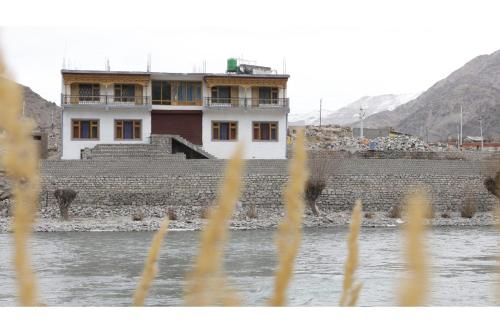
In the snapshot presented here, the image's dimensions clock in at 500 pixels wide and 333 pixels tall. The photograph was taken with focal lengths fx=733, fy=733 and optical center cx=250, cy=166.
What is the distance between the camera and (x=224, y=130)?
25.4m

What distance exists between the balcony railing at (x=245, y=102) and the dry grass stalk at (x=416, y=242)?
24.2m

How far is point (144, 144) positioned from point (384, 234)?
1037 cm

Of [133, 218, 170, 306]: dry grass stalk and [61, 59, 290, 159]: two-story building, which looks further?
[61, 59, 290, 159]: two-story building

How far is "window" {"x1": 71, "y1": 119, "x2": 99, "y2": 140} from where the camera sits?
24344mm

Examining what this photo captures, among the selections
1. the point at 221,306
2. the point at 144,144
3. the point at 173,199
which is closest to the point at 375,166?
the point at 173,199

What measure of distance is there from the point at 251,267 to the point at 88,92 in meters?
15.1

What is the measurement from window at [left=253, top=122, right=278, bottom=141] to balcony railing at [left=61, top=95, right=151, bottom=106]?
12.3ft

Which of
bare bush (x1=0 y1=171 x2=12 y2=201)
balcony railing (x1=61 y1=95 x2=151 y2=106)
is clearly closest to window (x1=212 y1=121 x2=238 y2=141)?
balcony railing (x1=61 y1=95 x2=151 y2=106)

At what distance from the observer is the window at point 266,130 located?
82.5ft

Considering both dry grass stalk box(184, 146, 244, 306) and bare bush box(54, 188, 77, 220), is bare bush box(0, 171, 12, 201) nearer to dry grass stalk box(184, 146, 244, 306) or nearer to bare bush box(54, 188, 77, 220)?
dry grass stalk box(184, 146, 244, 306)

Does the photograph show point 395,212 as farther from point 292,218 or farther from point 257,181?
point 292,218

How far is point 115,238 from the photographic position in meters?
15.9

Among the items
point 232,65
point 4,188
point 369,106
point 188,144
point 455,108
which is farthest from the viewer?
point 369,106

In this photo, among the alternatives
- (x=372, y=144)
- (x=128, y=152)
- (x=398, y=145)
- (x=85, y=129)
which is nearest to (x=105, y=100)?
(x=85, y=129)
